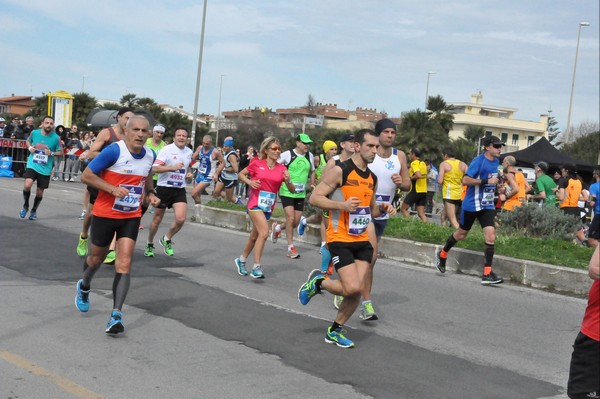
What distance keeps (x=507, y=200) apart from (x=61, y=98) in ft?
91.4

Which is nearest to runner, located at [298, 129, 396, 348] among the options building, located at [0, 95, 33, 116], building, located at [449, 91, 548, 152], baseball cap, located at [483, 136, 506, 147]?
baseball cap, located at [483, 136, 506, 147]

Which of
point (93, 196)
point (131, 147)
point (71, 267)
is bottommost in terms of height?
point (71, 267)

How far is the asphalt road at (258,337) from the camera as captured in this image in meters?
5.77

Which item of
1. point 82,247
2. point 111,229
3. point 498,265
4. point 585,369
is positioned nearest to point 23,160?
point 82,247

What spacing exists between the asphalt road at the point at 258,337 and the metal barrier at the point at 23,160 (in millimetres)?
19278

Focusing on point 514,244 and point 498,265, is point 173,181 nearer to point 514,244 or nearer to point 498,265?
point 498,265

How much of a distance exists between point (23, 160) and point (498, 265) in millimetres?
22620

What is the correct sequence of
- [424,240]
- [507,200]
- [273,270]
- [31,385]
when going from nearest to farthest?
1. [31,385]
2. [273,270]
3. [424,240]
4. [507,200]

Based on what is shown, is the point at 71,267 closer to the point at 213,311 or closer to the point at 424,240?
the point at 213,311

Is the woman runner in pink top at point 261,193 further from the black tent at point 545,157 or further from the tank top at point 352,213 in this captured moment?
the black tent at point 545,157

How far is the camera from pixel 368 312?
27.3 ft

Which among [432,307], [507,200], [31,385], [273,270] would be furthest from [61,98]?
[31,385]

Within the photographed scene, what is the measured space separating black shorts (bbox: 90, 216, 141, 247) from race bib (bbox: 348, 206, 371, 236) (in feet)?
6.29

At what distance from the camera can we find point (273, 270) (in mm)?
11406
